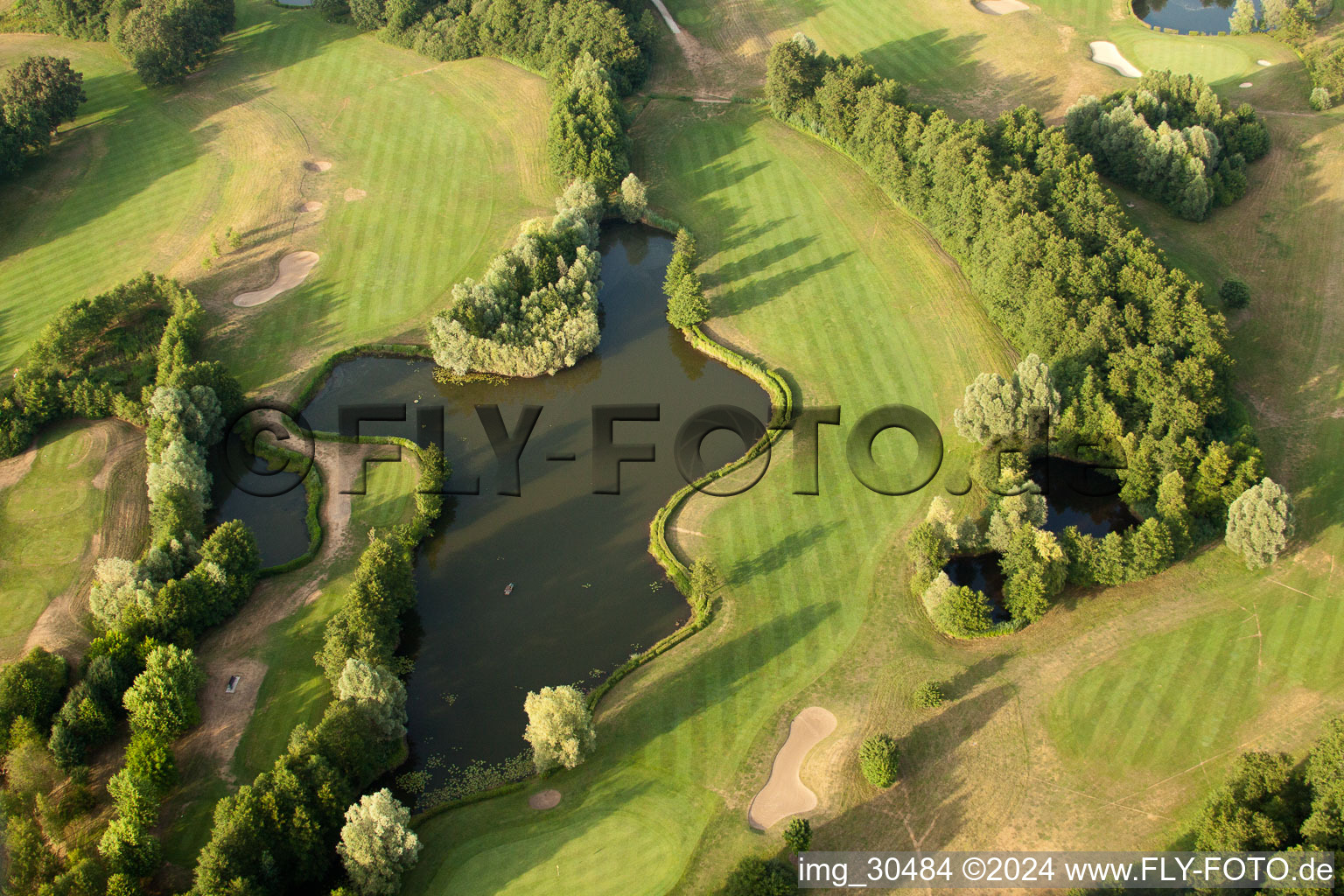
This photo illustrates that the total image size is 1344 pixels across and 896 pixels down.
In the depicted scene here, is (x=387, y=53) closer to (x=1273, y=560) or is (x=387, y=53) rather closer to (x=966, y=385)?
(x=966, y=385)

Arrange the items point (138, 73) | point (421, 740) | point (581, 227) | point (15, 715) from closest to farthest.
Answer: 1. point (15, 715)
2. point (421, 740)
3. point (581, 227)
4. point (138, 73)

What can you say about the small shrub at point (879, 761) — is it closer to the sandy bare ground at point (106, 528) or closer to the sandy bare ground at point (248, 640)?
the sandy bare ground at point (248, 640)

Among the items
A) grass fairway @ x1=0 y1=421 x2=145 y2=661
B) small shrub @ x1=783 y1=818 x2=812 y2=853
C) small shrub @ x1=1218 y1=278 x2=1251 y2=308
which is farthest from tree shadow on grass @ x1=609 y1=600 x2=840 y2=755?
small shrub @ x1=1218 y1=278 x2=1251 y2=308

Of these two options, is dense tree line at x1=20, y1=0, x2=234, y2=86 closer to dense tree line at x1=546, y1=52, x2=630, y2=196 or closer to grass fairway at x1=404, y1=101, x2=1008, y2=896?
dense tree line at x1=546, y1=52, x2=630, y2=196

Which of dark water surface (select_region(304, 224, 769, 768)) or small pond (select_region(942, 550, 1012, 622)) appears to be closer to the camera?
dark water surface (select_region(304, 224, 769, 768))

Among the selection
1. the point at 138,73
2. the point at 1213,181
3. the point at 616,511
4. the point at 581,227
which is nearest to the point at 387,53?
the point at 138,73
